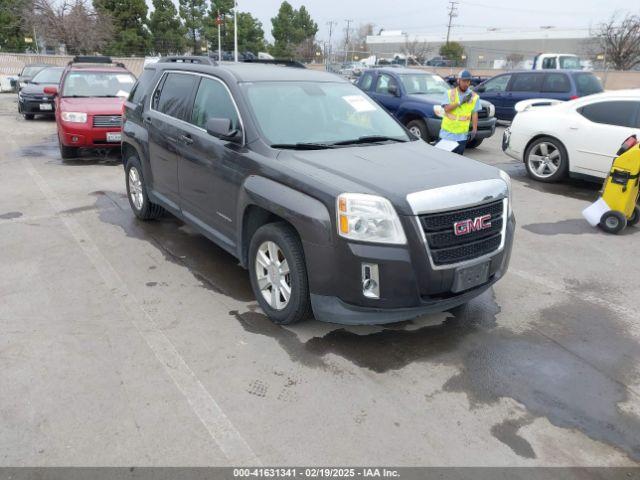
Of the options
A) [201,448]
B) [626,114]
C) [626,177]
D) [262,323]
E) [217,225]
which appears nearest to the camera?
[201,448]

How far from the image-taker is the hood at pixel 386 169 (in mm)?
3398

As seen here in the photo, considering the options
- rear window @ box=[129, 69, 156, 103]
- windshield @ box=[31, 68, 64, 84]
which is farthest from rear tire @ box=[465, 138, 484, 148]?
windshield @ box=[31, 68, 64, 84]

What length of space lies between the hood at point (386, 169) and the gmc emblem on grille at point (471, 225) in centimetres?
27

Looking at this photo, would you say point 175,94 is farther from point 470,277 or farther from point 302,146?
point 470,277

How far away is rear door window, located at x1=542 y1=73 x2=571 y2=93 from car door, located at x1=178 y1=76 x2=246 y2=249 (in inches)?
464

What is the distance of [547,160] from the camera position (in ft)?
28.7

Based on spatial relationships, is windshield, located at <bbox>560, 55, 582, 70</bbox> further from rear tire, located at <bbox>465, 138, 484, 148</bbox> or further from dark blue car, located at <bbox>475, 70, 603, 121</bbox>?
rear tire, located at <bbox>465, 138, 484, 148</bbox>

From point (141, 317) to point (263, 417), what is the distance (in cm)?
159

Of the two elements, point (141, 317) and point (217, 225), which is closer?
point (141, 317)

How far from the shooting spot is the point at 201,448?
2742 millimetres

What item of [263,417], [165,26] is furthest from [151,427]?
[165,26]

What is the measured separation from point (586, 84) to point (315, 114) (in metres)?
11.9

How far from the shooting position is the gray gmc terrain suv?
3.33 m

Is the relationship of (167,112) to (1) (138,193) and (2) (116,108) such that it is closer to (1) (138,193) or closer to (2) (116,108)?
(1) (138,193)
